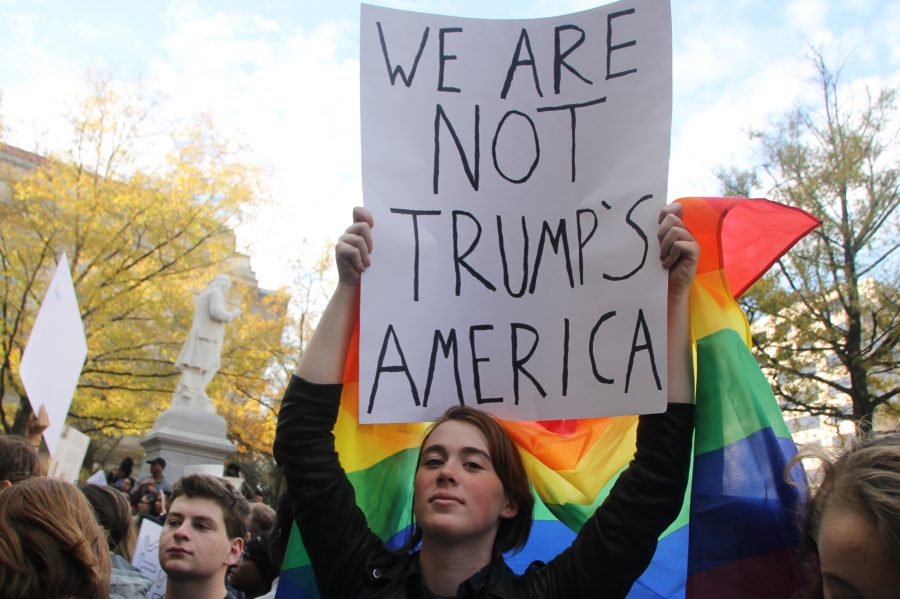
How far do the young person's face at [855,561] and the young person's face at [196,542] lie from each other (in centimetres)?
218

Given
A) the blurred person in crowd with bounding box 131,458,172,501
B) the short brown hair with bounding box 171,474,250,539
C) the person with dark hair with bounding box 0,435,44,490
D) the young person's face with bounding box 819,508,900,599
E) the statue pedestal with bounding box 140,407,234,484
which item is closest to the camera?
the young person's face with bounding box 819,508,900,599

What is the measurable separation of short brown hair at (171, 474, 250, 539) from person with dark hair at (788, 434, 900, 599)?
85.0 inches

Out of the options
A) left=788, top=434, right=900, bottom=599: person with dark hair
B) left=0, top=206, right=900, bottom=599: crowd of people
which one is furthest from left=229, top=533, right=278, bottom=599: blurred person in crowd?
left=788, top=434, right=900, bottom=599: person with dark hair

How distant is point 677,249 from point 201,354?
12331 mm

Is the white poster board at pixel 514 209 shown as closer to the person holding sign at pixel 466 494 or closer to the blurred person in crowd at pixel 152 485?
the person holding sign at pixel 466 494

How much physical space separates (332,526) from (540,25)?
1552 millimetres

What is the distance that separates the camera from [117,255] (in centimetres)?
1567

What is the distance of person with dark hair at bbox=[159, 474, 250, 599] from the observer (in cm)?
294

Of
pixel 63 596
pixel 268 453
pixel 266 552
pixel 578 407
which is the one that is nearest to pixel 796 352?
pixel 266 552

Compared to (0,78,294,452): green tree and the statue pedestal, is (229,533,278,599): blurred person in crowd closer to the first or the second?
the statue pedestal

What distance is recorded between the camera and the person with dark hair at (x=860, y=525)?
57.0 inches

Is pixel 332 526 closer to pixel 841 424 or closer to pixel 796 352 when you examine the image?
pixel 796 352

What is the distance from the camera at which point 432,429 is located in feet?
7.23

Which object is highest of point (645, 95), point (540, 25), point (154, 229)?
point (154, 229)
